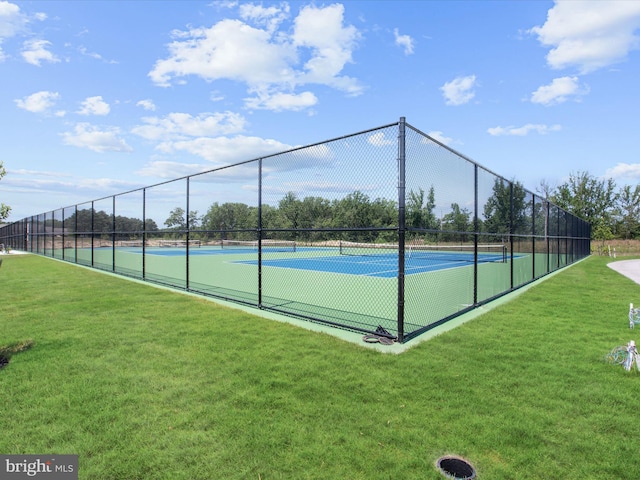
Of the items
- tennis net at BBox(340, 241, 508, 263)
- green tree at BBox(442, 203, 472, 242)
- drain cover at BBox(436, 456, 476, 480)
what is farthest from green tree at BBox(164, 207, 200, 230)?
drain cover at BBox(436, 456, 476, 480)

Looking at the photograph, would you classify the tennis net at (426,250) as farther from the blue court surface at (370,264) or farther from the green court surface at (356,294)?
the green court surface at (356,294)

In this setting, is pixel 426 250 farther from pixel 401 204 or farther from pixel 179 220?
pixel 401 204

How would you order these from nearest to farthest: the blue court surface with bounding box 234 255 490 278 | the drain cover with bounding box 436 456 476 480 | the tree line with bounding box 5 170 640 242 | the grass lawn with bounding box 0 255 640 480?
the drain cover with bounding box 436 456 476 480 → the grass lawn with bounding box 0 255 640 480 → the tree line with bounding box 5 170 640 242 → the blue court surface with bounding box 234 255 490 278

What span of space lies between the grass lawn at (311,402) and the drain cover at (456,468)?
58mm

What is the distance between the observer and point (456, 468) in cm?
215

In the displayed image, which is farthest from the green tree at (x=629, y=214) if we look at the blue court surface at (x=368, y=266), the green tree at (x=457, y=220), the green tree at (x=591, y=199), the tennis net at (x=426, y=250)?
the green tree at (x=457, y=220)

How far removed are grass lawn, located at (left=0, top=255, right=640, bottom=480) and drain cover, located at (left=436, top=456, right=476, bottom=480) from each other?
6cm

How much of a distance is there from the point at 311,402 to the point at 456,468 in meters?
1.13

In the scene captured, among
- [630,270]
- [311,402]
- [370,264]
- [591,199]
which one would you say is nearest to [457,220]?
[311,402]

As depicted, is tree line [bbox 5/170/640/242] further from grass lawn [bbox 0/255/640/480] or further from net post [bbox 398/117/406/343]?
grass lawn [bbox 0/255/640/480]

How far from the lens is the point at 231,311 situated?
240 inches

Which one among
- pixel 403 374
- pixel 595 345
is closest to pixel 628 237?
pixel 595 345

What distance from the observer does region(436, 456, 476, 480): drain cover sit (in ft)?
6.82

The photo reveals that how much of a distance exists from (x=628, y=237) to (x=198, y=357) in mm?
44068
